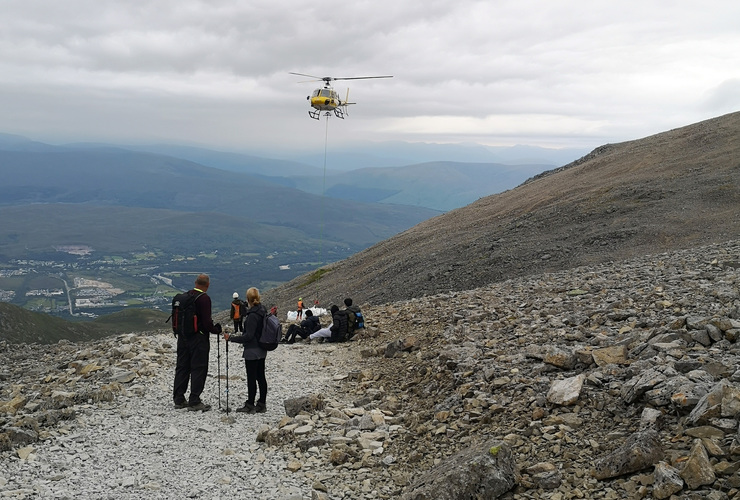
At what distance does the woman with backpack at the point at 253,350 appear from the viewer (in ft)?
37.7

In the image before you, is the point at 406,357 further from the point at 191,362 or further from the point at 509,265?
the point at 509,265

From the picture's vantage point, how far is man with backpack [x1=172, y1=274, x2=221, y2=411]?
38.4ft

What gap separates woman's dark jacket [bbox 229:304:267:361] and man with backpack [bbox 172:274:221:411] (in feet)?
2.05

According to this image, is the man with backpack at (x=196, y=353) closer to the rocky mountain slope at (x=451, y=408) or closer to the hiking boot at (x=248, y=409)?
the rocky mountain slope at (x=451, y=408)

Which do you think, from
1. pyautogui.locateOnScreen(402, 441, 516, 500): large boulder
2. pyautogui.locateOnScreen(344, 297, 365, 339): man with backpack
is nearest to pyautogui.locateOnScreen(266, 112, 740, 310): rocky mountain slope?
pyautogui.locateOnScreen(344, 297, 365, 339): man with backpack

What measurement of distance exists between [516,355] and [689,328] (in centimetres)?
307

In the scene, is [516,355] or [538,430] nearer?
[538,430]

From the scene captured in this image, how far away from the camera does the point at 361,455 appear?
921cm

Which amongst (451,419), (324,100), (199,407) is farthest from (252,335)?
(324,100)

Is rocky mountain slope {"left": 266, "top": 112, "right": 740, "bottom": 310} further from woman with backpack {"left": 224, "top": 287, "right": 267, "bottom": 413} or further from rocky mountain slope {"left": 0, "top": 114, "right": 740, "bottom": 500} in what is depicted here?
woman with backpack {"left": 224, "top": 287, "right": 267, "bottom": 413}

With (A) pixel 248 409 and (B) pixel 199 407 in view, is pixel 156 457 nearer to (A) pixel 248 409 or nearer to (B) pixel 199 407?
(B) pixel 199 407

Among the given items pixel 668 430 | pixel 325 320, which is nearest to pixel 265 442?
pixel 668 430

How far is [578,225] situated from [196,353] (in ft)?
101

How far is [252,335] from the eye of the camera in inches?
452
